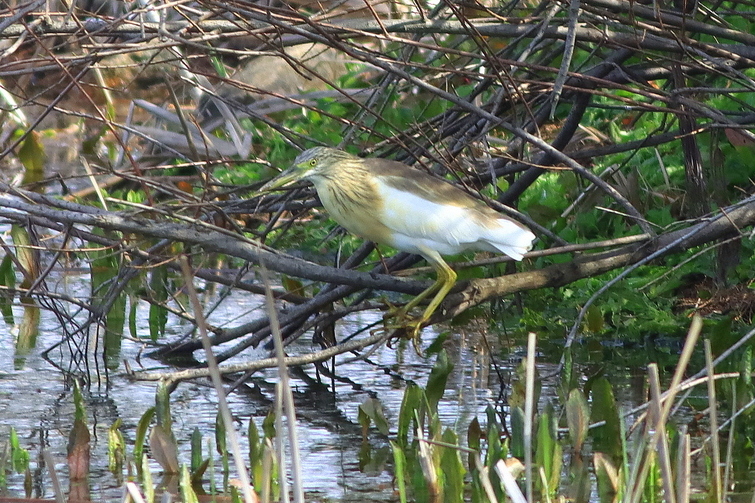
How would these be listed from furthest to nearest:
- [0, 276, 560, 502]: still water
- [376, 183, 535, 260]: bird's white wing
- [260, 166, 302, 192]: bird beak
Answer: [376, 183, 535, 260]: bird's white wing < [260, 166, 302, 192]: bird beak < [0, 276, 560, 502]: still water

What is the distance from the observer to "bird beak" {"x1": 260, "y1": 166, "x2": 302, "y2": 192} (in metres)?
4.35

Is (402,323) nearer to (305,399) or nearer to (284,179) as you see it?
Answer: (284,179)

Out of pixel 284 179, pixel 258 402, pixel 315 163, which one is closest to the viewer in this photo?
pixel 284 179

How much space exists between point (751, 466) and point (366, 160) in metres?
1.98

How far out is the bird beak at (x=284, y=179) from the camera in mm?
4348

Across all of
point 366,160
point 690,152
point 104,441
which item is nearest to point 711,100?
point 690,152

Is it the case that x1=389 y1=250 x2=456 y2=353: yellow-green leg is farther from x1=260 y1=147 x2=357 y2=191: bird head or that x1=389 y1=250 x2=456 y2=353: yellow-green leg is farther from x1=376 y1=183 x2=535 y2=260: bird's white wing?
x1=260 y1=147 x2=357 y2=191: bird head

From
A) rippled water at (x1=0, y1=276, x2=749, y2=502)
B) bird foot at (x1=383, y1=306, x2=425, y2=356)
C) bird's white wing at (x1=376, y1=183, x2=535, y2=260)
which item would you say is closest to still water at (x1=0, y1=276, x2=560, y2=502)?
rippled water at (x1=0, y1=276, x2=749, y2=502)

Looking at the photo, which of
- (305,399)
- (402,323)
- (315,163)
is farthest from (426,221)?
(305,399)

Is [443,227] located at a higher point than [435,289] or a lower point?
higher

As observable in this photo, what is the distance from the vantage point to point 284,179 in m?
4.45

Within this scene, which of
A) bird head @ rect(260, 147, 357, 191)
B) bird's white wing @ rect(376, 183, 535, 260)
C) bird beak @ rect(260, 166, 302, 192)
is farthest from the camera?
bird head @ rect(260, 147, 357, 191)

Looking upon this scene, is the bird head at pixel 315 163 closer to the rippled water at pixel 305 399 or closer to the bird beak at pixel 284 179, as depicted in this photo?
the bird beak at pixel 284 179

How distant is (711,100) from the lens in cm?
742
